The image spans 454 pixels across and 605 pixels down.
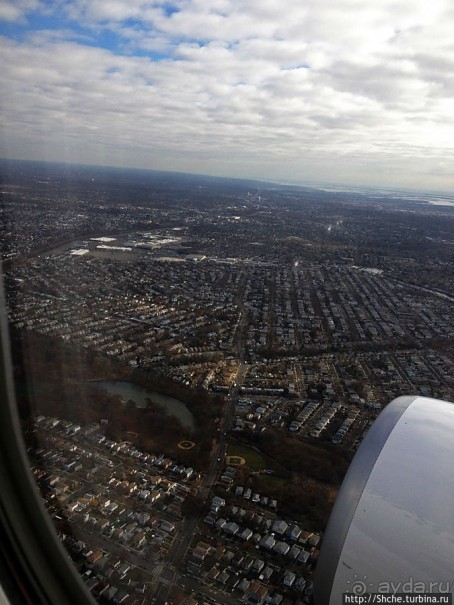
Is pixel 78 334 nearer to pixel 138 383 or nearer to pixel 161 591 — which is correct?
pixel 138 383

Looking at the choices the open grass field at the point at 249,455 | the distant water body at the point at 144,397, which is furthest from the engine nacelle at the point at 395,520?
the distant water body at the point at 144,397

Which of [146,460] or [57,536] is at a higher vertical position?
[57,536]

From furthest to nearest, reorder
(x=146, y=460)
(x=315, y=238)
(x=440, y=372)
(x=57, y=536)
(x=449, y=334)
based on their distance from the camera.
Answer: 1. (x=315, y=238)
2. (x=449, y=334)
3. (x=440, y=372)
4. (x=146, y=460)
5. (x=57, y=536)

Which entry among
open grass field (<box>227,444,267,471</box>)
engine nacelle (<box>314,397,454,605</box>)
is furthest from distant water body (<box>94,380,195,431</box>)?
engine nacelle (<box>314,397,454,605</box>)

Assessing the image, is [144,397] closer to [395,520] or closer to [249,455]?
[249,455]

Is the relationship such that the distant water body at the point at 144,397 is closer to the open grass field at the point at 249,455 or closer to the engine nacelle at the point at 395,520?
the open grass field at the point at 249,455

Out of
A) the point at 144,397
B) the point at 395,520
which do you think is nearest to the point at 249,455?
the point at 144,397

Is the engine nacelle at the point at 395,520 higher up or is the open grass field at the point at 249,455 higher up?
the engine nacelle at the point at 395,520

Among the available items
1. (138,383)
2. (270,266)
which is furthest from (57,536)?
(270,266)
